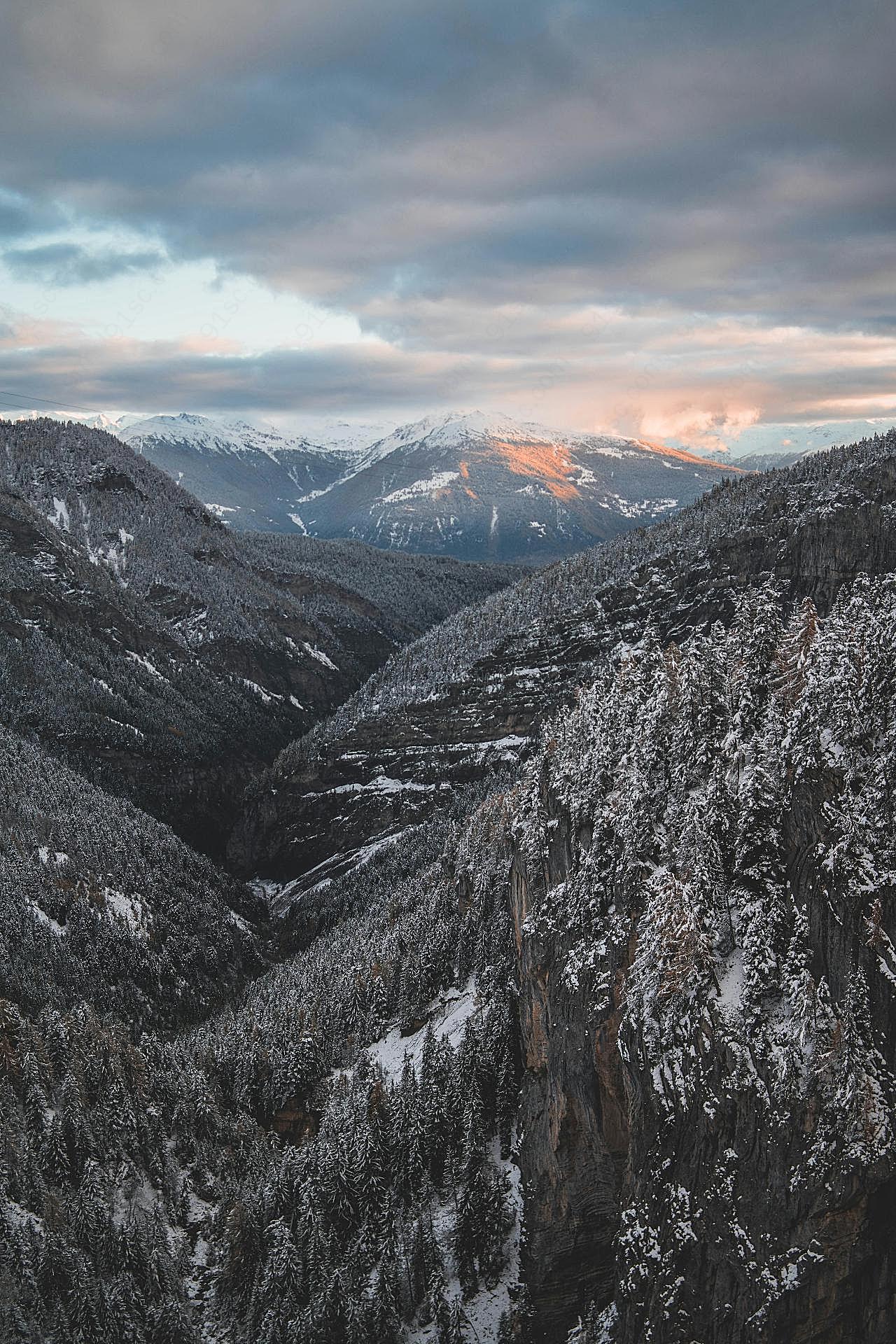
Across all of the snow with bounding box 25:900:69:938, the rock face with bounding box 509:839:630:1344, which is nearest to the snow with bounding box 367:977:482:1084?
the rock face with bounding box 509:839:630:1344

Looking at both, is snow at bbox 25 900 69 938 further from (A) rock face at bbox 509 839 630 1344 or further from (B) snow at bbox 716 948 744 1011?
(B) snow at bbox 716 948 744 1011

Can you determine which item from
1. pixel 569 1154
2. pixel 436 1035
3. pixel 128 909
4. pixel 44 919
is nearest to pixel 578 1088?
pixel 569 1154

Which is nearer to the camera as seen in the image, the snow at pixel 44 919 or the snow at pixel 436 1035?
the snow at pixel 436 1035

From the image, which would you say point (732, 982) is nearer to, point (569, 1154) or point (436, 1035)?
point (569, 1154)

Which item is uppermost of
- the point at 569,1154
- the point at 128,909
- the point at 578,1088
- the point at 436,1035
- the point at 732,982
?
the point at 732,982

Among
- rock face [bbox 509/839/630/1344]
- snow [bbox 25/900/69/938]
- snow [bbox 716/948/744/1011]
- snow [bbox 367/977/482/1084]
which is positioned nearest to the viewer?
snow [bbox 716/948/744/1011]

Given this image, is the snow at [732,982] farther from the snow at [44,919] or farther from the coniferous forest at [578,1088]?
the snow at [44,919]

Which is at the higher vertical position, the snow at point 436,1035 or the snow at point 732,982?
the snow at point 732,982

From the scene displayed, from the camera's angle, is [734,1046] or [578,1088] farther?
[578,1088]

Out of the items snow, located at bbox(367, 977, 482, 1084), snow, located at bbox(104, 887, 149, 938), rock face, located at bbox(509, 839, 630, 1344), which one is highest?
rock face, located at bbox(509, 839, 630, 1344)

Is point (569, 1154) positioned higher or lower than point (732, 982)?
lower

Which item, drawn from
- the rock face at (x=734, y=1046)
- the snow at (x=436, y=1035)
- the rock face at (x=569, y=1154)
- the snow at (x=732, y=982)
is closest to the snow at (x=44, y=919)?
the snow at (x=436, y=1035)
